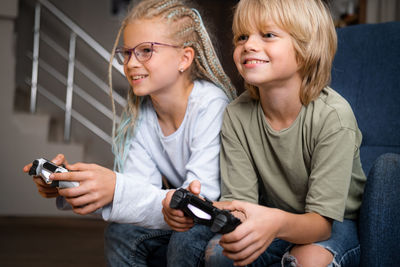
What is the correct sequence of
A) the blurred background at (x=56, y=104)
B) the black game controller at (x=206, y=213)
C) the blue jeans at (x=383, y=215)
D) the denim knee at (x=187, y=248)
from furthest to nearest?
the blurred background at (x=56, y=104), the denim knee at (x=187, y=248), the blue jeans at (x=383, y=215), the black game controller at (x=206, y=213)

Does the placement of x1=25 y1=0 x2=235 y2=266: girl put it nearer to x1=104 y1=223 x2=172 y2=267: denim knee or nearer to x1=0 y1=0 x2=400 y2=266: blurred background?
x1=104 y1=223 x2=172 y2=267: denim knee

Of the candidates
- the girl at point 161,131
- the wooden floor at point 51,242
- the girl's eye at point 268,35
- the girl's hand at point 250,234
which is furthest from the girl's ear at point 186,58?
the wooden floor at point 51,242

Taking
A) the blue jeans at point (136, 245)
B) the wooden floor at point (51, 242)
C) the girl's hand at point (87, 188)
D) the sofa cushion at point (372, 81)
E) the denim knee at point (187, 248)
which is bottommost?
the wooden floor at point (51, 242)

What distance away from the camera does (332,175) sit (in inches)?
35.6

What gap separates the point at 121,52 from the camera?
46.6 inches

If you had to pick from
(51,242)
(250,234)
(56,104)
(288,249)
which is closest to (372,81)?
(288,249)

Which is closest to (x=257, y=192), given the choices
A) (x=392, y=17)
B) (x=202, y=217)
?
(x=202, y=217)

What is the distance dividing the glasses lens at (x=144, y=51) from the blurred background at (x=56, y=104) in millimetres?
288

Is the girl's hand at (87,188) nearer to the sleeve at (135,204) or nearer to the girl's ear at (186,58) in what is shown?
the sleeve at (135,204)

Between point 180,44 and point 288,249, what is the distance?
0.63 meters

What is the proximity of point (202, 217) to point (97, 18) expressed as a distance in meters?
3.65

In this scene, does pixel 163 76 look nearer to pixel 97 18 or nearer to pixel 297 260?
pixel 297 260

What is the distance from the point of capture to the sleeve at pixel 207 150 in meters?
1.08

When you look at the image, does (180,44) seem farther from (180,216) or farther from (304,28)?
(180,216)
